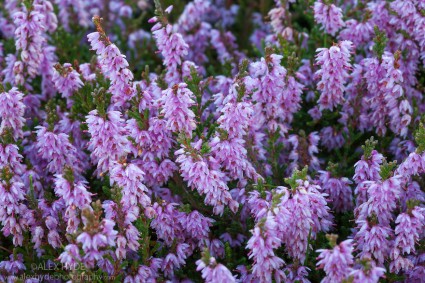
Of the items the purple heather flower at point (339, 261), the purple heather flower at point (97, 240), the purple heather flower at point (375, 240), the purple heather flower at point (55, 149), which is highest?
the purple heather flower at point (55, 149)

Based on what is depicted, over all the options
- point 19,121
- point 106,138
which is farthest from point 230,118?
point 19,121

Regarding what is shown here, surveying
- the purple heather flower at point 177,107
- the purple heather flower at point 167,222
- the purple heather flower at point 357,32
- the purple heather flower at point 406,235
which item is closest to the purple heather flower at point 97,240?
the purple heather flower at point 167,222

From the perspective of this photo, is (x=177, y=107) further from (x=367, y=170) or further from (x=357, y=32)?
(x=357, y=32)

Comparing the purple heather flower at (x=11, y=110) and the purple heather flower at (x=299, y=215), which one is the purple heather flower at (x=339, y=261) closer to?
the purple heather flower at (x=299, y=215)

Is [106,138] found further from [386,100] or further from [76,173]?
[386,100]

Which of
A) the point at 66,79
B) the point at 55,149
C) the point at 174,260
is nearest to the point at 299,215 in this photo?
the point at 174,260
